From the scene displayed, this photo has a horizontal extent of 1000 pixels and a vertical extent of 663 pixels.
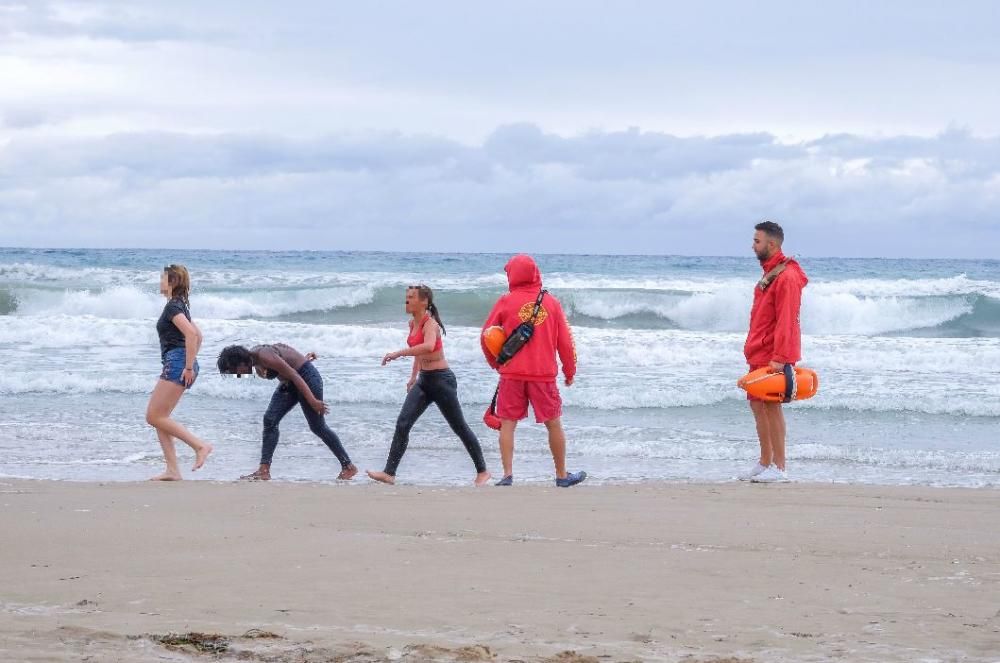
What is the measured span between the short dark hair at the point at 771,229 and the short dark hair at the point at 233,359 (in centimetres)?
366

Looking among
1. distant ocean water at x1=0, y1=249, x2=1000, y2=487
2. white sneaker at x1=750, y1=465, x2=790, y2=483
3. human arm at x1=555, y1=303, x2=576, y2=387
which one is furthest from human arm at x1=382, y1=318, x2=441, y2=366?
white sneaker at x1=750, y1=465, x2=790, y2=483

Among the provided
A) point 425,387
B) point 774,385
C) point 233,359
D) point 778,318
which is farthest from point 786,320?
point 233,359

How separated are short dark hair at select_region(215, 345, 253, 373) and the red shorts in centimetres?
189

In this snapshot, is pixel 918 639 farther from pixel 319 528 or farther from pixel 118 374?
pixel 118 374

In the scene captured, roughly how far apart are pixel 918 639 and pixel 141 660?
96.8 inches

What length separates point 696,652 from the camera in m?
3.52

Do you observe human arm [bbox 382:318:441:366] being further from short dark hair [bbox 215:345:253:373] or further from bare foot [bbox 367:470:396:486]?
short dark hair [bbox 215:345:253:373]

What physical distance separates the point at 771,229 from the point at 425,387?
8.75 feet

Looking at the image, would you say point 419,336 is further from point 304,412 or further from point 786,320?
point 786,320

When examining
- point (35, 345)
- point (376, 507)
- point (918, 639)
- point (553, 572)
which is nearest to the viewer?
point (918, 639)

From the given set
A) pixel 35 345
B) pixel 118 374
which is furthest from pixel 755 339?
pixel 35 345

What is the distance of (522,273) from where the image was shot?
7352 mm

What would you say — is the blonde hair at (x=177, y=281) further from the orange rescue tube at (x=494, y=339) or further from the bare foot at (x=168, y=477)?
the orange rescue tube at (x=494, y=339)

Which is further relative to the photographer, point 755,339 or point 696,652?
point 755,339
